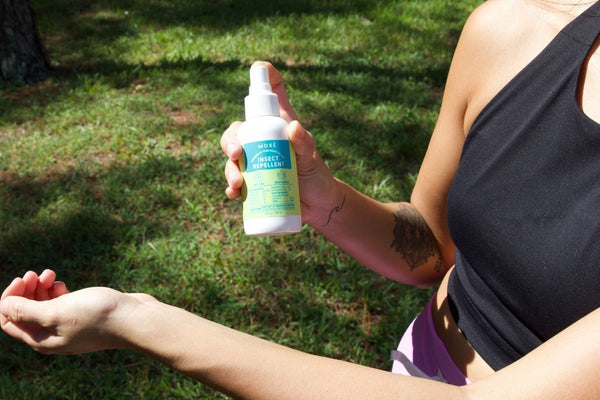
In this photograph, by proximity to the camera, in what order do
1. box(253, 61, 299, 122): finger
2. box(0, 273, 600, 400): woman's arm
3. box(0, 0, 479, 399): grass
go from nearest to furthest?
1. box(0, 273, 600, 400): woman's arm
2. box(253, 61, 299, 122): finger
3. box(0, 0, 479, 399): grass

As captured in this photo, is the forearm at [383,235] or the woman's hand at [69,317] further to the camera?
the forearm at [383,235]

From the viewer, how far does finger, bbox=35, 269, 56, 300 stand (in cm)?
126

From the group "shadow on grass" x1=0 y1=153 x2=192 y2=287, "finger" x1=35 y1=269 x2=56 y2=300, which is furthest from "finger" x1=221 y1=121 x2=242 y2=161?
"shadow on grass" x1=0 y1=153 x2=192 y2=287

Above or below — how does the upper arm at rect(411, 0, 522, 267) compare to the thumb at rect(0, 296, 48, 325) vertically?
above

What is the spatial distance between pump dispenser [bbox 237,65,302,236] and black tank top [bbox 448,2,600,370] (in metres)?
0.41

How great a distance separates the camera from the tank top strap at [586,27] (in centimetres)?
109

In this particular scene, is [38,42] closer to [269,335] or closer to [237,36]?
[237,36]

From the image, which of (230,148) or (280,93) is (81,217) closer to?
(280,93)

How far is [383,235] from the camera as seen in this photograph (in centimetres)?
156

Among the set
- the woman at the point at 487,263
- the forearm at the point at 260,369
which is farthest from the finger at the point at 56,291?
the forearm at the point at 260,369

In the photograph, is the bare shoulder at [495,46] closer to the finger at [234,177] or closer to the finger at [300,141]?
the finger at [300,141]

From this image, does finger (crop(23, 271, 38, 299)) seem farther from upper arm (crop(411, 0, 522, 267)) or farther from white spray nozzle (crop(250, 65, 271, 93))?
upper arm (crop(411, 0, 522, 267))

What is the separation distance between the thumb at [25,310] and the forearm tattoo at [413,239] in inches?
36.6

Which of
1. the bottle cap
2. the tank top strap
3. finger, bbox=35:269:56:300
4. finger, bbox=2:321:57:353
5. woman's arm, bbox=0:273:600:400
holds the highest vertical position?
the tank top strap
